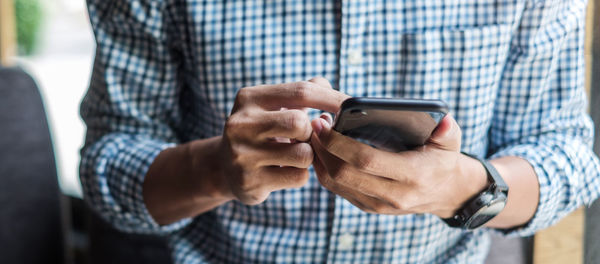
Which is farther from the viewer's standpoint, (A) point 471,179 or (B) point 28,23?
(B) point 28,23

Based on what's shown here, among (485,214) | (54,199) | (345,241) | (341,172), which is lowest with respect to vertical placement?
(54,199)

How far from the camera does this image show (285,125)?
0.54 m

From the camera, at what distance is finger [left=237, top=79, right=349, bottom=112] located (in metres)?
0.56

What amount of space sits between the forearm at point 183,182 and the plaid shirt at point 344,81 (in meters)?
0.02

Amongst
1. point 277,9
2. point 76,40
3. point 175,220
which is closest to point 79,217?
point 76,40

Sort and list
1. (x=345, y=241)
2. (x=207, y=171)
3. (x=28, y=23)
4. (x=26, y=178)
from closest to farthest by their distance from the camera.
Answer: (x=207, y=171) → (x=345, y=241) → (x=26, y=178) → (x=28, y=23)

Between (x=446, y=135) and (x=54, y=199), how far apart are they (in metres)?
1.16

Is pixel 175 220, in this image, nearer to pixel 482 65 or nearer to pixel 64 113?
pixel 482 65

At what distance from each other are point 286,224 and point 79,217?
5.08 feet

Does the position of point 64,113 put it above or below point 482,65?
below

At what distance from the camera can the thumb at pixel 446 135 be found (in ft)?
1.73

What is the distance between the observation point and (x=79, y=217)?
2088 mm

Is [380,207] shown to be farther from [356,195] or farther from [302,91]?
[302,91]

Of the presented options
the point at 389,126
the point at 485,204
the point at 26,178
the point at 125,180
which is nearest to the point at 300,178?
the point at 389,126
